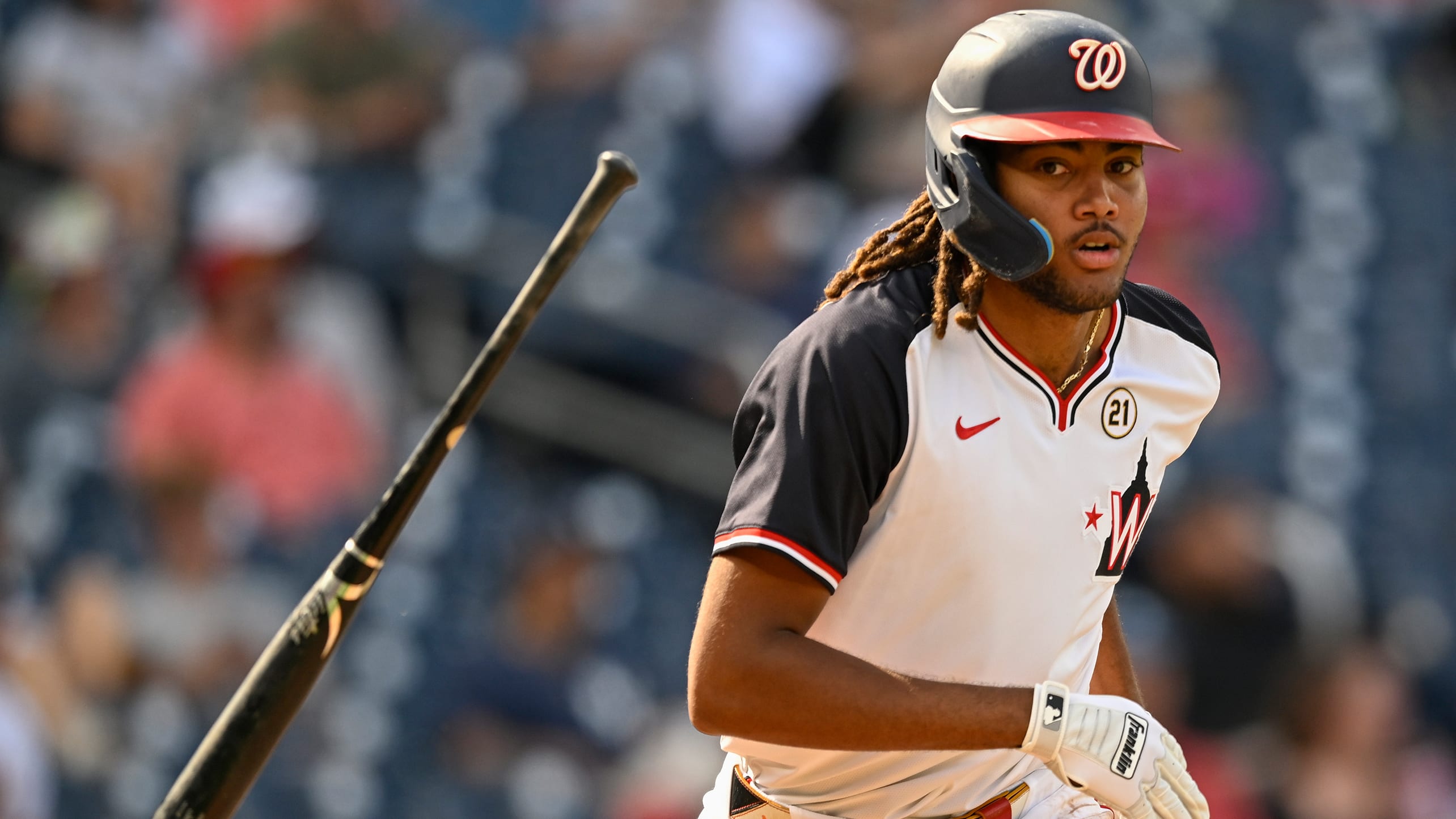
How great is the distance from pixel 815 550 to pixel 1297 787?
4596 millimetres

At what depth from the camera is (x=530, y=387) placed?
700 cm

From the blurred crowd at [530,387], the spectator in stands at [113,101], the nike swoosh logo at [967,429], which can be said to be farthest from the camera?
the spectator in stands at [113,101]

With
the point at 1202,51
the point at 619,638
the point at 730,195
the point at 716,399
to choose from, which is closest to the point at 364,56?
the point at 730,195

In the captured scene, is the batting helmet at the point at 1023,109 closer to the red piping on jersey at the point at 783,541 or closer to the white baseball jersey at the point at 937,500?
the white baseball jersey at the point at 937,500

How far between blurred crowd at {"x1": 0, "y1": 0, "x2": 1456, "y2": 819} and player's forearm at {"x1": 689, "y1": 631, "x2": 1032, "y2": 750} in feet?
12.7

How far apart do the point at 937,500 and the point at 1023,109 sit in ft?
1.95

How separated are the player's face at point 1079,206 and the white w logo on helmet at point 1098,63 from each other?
0.09m

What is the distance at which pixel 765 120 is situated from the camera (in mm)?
7785

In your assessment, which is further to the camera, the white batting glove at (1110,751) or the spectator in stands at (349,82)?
the spectator in stands at (349,82)

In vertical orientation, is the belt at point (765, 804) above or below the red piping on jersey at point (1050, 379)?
below

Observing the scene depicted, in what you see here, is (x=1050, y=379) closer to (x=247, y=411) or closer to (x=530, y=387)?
(x=530, y=387)

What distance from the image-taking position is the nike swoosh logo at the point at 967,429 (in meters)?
2.67

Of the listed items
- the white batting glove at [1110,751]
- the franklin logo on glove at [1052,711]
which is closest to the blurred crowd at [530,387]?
the white batting glove at [1110,751]

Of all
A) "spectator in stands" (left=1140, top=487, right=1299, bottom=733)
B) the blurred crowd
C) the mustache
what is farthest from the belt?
"spectator in stands" (left=1140, top=487, right=1299, bottom=733)
